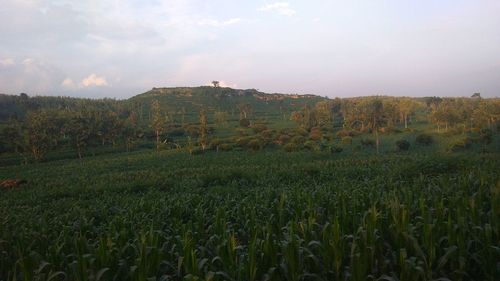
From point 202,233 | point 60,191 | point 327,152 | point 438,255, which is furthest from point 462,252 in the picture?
point 327,152

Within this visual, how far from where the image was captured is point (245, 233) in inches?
348

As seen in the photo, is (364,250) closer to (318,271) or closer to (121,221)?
(318,271)

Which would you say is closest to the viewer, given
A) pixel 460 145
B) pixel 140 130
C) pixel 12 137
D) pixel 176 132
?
pixel 460 145

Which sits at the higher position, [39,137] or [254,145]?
[39,137]

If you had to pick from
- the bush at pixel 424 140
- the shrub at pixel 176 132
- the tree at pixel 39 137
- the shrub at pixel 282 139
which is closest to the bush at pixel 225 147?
the shrub at pixel 282 139

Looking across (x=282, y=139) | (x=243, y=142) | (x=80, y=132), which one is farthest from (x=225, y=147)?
(x=80, y=132)

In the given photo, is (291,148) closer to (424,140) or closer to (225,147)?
(225,147)

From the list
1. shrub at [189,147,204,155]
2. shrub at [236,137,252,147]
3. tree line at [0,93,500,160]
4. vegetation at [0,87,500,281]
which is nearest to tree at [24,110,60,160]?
tree line at [0,93,500,160]

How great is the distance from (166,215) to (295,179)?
38.5ft

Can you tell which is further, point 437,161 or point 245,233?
point 437,161

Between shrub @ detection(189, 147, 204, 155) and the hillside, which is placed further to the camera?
the hillside

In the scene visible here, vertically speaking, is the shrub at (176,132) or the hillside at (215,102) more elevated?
the hillside at (215,102)

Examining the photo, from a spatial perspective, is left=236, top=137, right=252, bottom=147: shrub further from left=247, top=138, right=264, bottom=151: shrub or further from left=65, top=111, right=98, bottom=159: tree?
left=65, top=111, right=98, bottom=159: tree

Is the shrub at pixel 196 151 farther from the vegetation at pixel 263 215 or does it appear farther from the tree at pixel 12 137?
the tree at pixel 12 137
